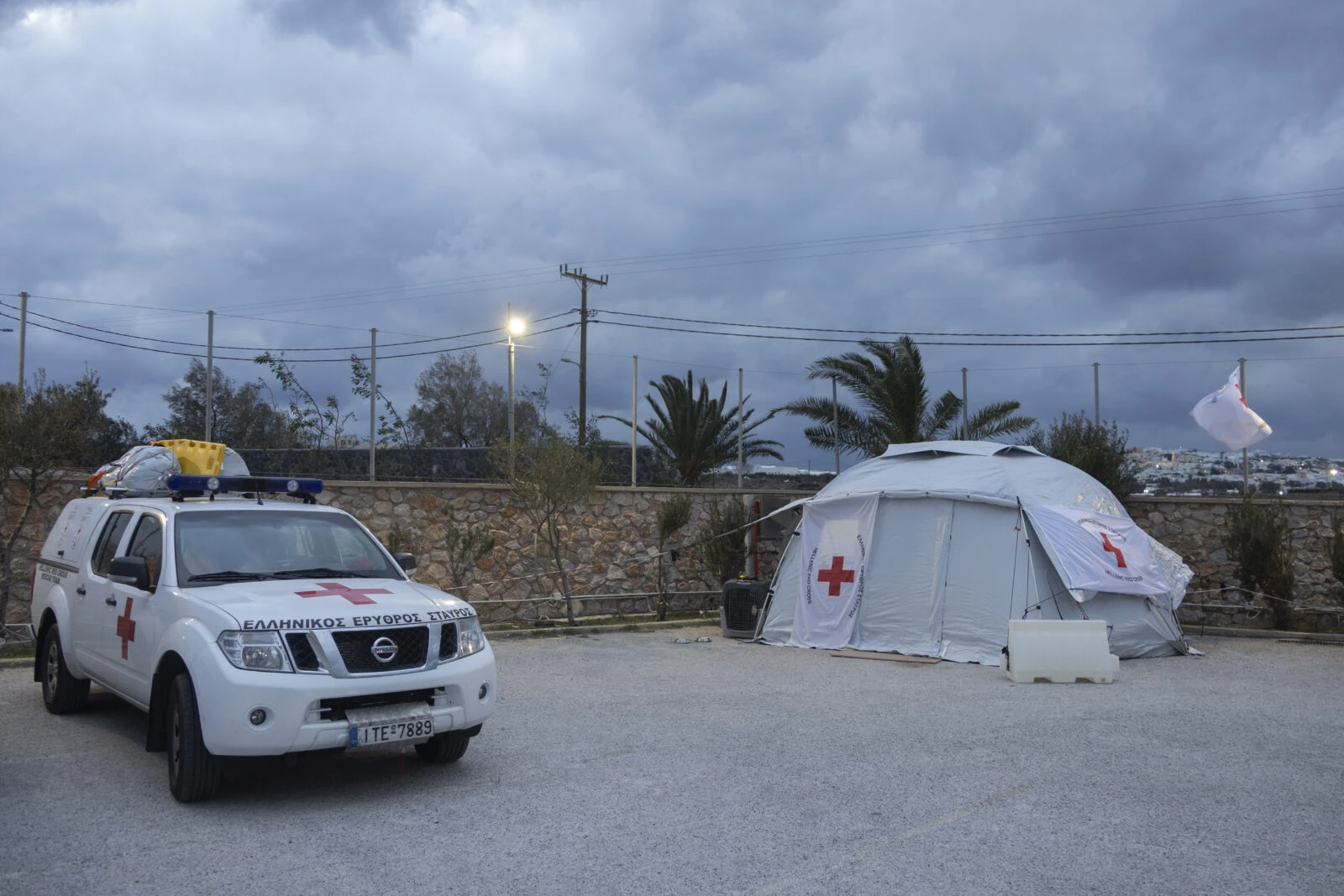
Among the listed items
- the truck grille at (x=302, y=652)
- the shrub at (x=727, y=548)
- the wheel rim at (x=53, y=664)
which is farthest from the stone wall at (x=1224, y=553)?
the wheel rim at (x=53, y=664)

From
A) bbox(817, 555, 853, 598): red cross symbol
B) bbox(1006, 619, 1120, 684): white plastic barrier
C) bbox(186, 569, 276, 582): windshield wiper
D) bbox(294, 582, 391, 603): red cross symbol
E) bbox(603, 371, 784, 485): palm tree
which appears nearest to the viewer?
bbox(294, 582, 391, 603): red cross symbol

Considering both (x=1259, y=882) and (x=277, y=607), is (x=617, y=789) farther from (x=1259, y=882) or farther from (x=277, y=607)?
(x=1259, y=882)

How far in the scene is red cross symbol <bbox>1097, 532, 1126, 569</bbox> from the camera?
13641 mm

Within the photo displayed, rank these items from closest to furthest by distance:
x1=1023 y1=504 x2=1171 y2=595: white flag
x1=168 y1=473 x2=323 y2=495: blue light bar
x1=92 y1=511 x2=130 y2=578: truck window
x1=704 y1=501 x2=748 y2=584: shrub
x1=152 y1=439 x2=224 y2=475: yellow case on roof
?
x1=168 y1=473 x2=323 y2=495: blue light bar → x1=92 y1=511 x2=130 y2=578: truck window → x1=152 y1=439 x2=224 y2=475: yellow case on roof → x1=1023 y1=504 x2=1171 y2=595: white flag → x1=704 y1=501 x2=748 y2=584: shrub

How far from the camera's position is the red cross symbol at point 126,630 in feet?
22.0

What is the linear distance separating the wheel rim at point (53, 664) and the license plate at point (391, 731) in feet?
13.1

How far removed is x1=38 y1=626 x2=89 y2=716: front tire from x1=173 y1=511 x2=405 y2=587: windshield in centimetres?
224

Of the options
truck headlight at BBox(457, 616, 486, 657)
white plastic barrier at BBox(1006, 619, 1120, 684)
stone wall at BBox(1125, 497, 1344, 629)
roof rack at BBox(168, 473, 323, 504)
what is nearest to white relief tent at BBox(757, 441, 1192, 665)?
white plastic barrier at BBox(1006, 619, 1120, 684)

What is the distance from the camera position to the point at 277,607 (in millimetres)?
5941

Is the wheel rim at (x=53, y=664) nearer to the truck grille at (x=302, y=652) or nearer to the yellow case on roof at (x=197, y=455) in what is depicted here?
the yellow case on roof at (x=197, y=455)

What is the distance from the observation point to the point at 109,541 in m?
7.68

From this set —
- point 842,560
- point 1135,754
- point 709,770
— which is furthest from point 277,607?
point 842,560

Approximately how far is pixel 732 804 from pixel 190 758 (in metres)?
3.10

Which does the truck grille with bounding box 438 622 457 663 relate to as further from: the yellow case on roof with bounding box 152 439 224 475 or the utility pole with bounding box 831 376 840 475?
the utility pole with bounding box 831 376 840 475
